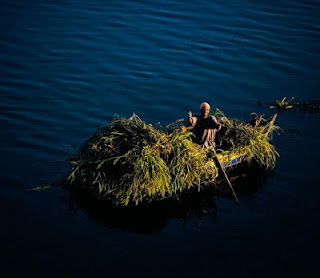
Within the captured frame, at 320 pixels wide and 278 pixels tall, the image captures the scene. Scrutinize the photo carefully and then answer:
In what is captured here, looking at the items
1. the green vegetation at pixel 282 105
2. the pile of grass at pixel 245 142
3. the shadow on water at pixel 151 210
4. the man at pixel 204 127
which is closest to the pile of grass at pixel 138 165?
the shadow on water at pixel 151 210

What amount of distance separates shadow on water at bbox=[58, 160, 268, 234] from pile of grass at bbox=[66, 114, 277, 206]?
16cm

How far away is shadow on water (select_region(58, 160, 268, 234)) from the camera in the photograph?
9.90m

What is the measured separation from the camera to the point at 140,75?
16.8 metres

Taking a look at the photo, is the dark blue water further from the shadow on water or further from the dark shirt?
the dark shirt

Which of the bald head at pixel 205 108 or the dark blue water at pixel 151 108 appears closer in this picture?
the dark blue water at pixel 151 108

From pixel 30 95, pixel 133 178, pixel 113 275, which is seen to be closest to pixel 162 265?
pixel 113 275

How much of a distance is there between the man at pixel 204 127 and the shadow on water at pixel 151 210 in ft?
3.66

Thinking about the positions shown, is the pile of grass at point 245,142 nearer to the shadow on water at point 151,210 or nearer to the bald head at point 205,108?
the bald head at point 205,108

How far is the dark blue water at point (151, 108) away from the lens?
29.7ft

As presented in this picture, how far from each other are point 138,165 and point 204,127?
2.11 metres

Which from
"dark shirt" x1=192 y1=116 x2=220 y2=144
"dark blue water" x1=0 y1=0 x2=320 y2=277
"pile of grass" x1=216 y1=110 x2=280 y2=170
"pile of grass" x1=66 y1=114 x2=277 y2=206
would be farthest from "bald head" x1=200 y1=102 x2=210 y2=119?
"dark blue water" x1=0 y1=0 x2=320 y2=277

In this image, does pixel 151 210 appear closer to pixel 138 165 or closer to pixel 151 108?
pixel 138 165

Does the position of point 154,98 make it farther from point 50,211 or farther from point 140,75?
point 50,211

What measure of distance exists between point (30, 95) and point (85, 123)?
270 centimetres
